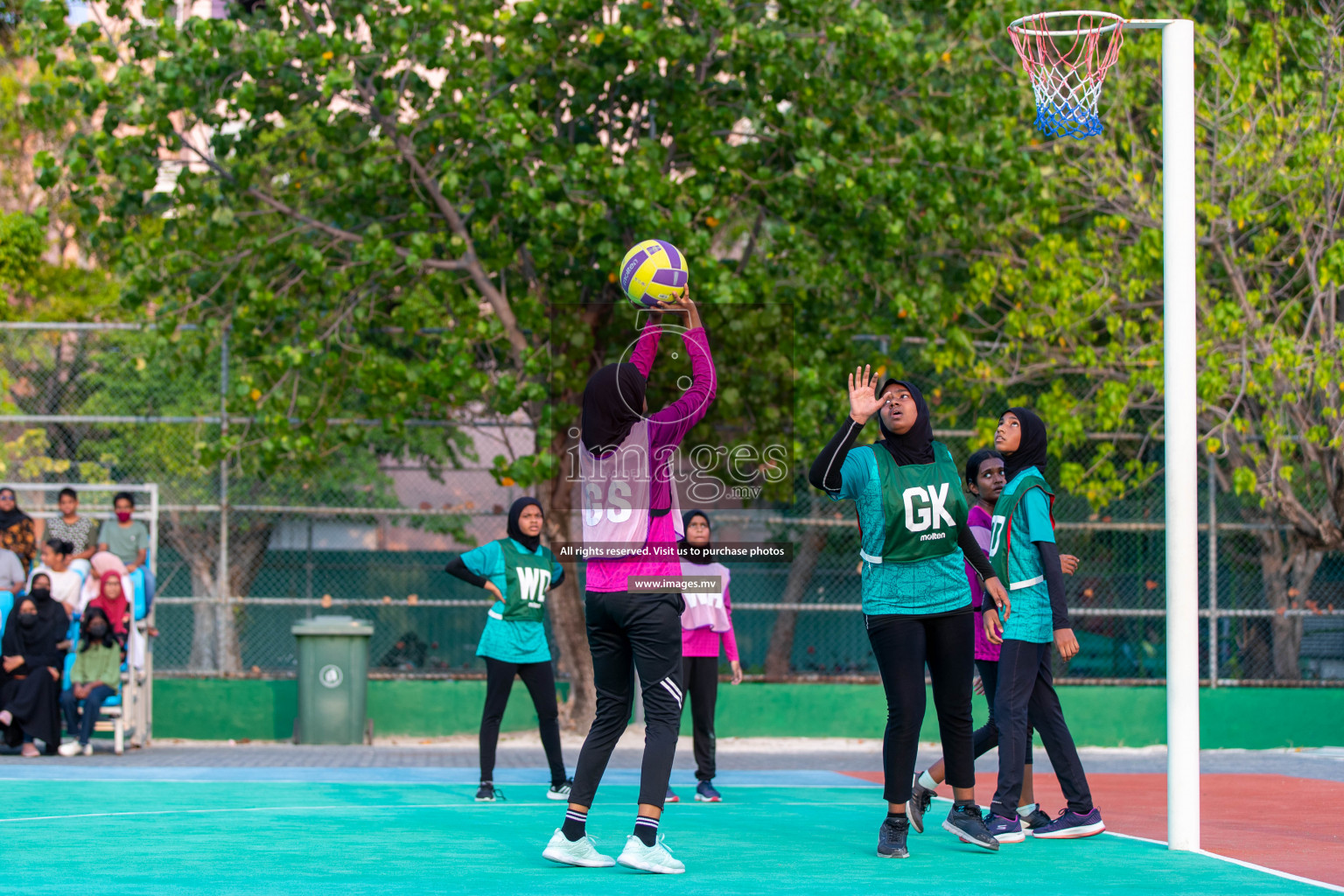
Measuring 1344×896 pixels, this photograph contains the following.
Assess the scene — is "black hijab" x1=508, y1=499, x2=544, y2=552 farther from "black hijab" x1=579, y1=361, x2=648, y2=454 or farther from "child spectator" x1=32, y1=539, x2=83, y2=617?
"child spectator" x1=32, y1=539, x2=83, y2=617

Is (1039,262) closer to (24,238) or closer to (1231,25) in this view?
(1231,25)

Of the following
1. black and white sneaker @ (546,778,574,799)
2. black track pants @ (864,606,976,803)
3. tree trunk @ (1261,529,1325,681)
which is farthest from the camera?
tree trunk @ (1261,529,1325,681)

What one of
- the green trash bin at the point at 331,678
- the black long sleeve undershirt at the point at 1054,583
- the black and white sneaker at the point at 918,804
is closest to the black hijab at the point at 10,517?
the green trash bin at the point at 331,678

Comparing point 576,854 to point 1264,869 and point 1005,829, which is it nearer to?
point 1005,829

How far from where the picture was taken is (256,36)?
12094 millimetres

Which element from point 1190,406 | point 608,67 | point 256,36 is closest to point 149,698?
point 256,36

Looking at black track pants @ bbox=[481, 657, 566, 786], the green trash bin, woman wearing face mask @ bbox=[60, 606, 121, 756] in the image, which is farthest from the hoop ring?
woman wearing face mask @ bbox=[60, 606, 121, 756]

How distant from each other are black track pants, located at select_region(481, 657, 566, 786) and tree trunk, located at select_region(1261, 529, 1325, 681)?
28.3ft

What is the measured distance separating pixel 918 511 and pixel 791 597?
24.9 feet

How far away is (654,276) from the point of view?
6.74m

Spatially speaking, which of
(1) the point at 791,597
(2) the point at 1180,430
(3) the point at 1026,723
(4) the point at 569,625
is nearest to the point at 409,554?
(4) the point at 569,625

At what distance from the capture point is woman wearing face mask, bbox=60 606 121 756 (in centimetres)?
1263

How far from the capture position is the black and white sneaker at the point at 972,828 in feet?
22.4

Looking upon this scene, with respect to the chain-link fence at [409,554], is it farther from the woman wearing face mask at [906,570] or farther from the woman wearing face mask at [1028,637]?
the woman wearing face mask at [906,570]
